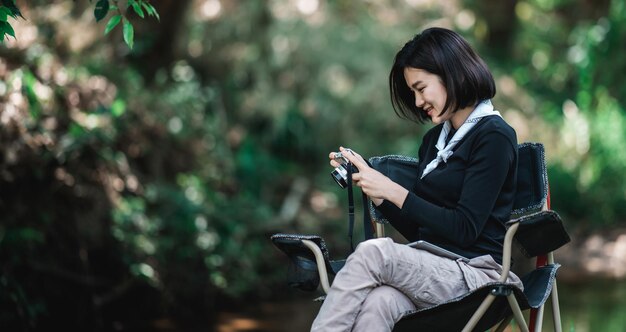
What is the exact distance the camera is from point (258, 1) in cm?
785

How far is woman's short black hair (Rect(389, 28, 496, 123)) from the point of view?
108 inches

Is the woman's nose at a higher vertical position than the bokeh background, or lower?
lower

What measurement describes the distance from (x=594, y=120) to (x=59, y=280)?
18.8ft

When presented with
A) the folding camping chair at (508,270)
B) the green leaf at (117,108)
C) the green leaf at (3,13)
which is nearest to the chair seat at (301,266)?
the folding camping chair at (508,270)

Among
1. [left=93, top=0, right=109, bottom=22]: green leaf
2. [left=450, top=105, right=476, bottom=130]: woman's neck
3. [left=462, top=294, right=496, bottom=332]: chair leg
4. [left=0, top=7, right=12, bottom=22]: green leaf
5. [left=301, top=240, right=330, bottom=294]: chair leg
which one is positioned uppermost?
[left=93, top=0, right=109, bottom=22]: green leaf

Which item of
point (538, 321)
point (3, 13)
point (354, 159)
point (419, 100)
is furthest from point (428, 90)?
point (3, 13)

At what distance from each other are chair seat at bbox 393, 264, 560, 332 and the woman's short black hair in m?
0.60

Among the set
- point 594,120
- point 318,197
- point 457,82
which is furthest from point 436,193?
point 594,120

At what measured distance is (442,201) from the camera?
9.18ft

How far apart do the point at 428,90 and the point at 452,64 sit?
0.36 feet

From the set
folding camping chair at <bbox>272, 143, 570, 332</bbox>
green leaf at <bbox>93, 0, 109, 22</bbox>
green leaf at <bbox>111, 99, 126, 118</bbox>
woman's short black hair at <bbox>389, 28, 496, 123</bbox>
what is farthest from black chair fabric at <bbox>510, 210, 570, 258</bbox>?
green leaf at <bbox>111, 99, 126, 118</bbox>

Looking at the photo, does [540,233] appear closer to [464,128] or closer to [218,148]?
[464,128]

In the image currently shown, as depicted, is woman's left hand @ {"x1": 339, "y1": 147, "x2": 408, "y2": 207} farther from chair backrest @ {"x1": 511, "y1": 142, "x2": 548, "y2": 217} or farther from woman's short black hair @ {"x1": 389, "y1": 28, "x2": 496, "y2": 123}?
chair backrest @ {"x1": 511, "y1": 142, "x2": 548, "y2": 217}

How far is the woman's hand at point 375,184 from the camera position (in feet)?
8.95
